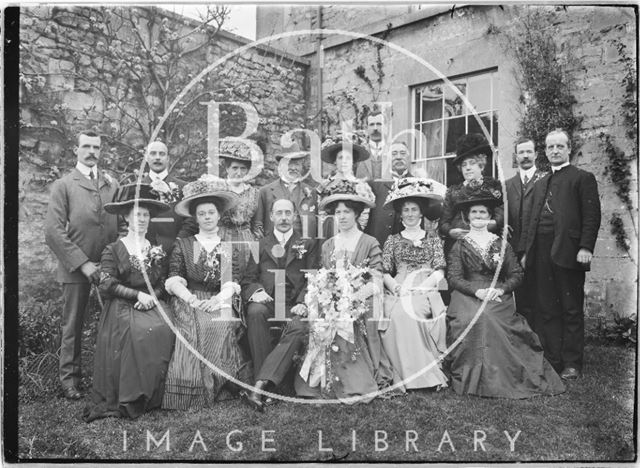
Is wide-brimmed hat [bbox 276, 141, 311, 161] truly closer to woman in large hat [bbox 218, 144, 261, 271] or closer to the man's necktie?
woman in large hat [bbox 218, 144, 261, 271]

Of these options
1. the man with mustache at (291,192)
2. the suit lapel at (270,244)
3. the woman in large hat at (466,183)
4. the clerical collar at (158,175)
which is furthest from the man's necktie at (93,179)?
the woman in large hat at (466,183)

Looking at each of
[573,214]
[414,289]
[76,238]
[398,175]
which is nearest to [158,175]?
[76,238]

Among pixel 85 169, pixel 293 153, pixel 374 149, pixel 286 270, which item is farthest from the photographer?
pixel 374 149

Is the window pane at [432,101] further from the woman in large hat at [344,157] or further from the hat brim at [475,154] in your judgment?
the woman in large hat at [344,157]

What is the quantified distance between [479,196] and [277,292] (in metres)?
1.83

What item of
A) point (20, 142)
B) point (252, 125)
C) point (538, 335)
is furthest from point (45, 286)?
point (538, 335)

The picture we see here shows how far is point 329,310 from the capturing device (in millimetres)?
4250

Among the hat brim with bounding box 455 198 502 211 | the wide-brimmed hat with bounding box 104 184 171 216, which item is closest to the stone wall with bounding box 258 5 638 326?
the hat brim with bounding box 455 198 502 211

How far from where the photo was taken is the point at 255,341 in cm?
423

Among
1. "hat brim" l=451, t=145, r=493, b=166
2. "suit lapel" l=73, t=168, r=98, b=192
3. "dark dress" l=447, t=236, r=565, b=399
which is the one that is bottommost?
"dark dress" l=447, t=236, r=565, b=399

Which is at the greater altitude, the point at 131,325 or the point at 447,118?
the point at 447,118

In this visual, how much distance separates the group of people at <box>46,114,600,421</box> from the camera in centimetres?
413

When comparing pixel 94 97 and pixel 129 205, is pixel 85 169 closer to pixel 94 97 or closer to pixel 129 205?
pixel 129 205

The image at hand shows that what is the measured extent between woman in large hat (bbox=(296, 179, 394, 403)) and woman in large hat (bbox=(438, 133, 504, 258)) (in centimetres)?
62
